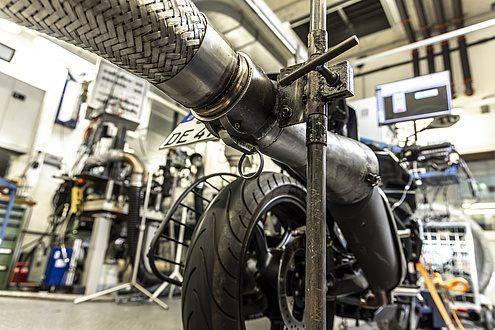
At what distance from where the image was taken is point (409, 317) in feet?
5.96

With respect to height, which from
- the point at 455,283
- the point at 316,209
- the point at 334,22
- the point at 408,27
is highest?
the point at 408,27

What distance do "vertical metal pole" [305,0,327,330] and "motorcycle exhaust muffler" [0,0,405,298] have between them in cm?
10

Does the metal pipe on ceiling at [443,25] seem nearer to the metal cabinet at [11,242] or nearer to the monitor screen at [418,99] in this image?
the monitor screen at [418,99]

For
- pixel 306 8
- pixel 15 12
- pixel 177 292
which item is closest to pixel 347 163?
pixel 15 12

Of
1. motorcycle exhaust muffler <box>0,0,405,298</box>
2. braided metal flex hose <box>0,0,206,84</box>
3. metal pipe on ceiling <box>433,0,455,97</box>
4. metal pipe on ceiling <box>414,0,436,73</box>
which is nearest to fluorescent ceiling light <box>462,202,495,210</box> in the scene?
metal pipe on ceiling <box>433,0,455,97</box>

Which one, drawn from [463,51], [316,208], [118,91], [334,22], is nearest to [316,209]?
[316,208]

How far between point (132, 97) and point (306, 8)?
3.27m

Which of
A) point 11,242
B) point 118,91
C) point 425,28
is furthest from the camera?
point 425,28

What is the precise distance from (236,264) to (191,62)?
1.84 ft

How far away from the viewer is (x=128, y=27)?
44cm

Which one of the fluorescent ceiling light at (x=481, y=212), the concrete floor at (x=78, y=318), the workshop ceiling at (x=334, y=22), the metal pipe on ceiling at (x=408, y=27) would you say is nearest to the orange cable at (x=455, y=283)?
the concrete floor at (x=78, y=318)

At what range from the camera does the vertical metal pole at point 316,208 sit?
50cm

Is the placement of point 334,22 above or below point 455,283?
above

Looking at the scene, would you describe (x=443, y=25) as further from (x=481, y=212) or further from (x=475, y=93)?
(x=481, y=212)
